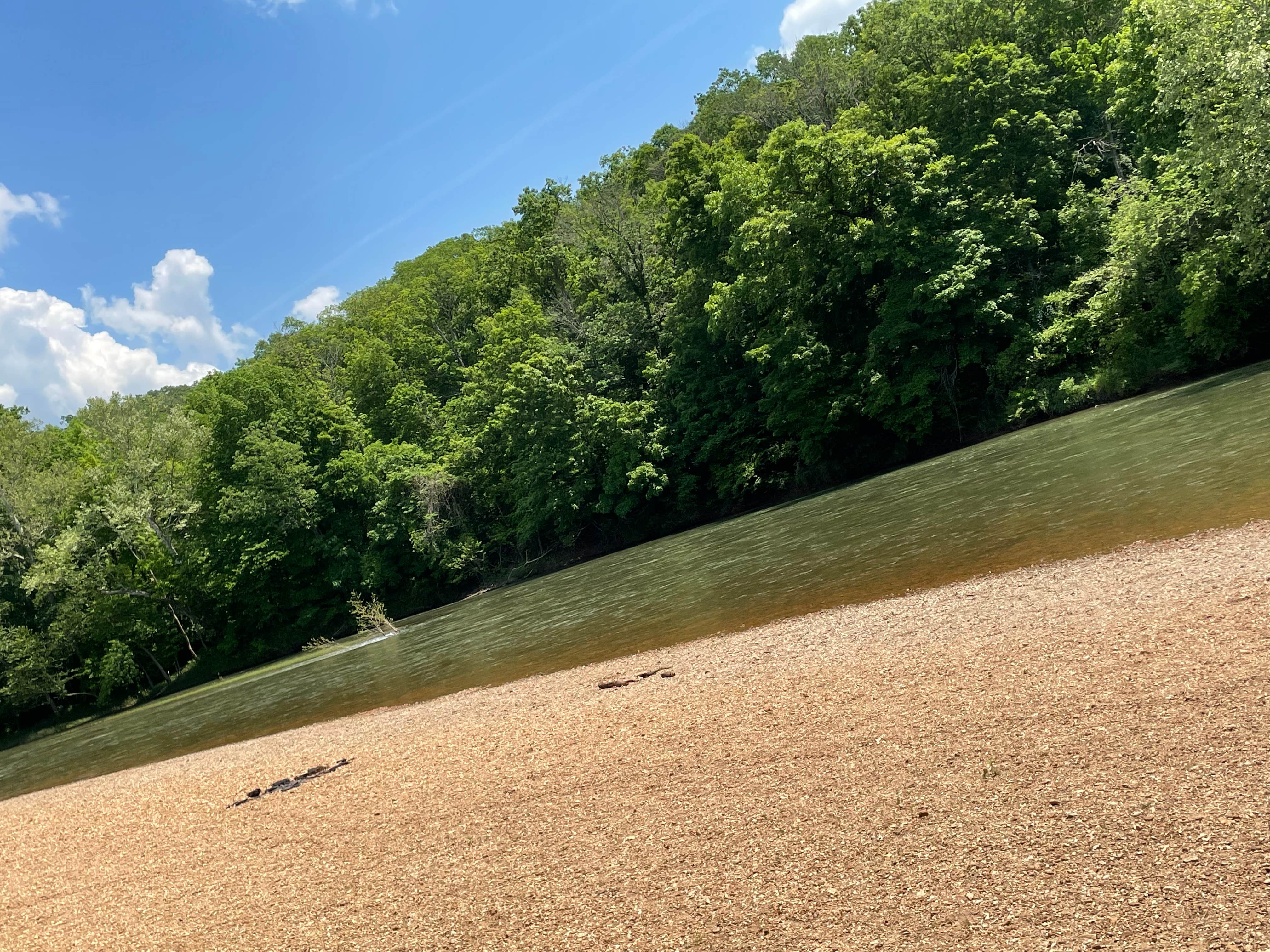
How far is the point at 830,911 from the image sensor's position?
4.84m

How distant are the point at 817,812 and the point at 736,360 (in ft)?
124

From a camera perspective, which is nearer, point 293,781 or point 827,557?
point 293,781

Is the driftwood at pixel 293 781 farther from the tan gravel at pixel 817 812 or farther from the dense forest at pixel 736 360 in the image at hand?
the dense forest at pixel 736 360

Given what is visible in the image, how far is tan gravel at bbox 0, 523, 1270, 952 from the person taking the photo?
460cm

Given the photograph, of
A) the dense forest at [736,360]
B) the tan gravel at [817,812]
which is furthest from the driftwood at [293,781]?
the dense forest at [736,360]

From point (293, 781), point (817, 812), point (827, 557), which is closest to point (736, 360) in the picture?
point (827, 557)

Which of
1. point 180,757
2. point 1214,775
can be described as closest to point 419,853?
point 1214,775

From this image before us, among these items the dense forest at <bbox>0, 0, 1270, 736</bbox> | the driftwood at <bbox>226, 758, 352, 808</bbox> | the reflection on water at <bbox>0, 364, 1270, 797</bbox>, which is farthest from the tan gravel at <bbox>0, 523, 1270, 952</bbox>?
the dense forest at <bbox>0, 0, 1270, 736</bbox>

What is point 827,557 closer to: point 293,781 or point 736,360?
point 293,781

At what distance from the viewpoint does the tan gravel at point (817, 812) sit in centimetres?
460

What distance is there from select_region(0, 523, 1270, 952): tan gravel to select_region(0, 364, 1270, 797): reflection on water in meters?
2.31

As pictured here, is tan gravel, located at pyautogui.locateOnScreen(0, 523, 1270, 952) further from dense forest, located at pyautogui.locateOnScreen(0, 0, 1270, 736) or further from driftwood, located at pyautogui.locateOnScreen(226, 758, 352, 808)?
dense forest, located at pyautogui.locateOnScreen(0, 0, 1270, 736)

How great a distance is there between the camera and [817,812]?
6.04 meters

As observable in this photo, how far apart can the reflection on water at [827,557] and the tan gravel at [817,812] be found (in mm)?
2307
